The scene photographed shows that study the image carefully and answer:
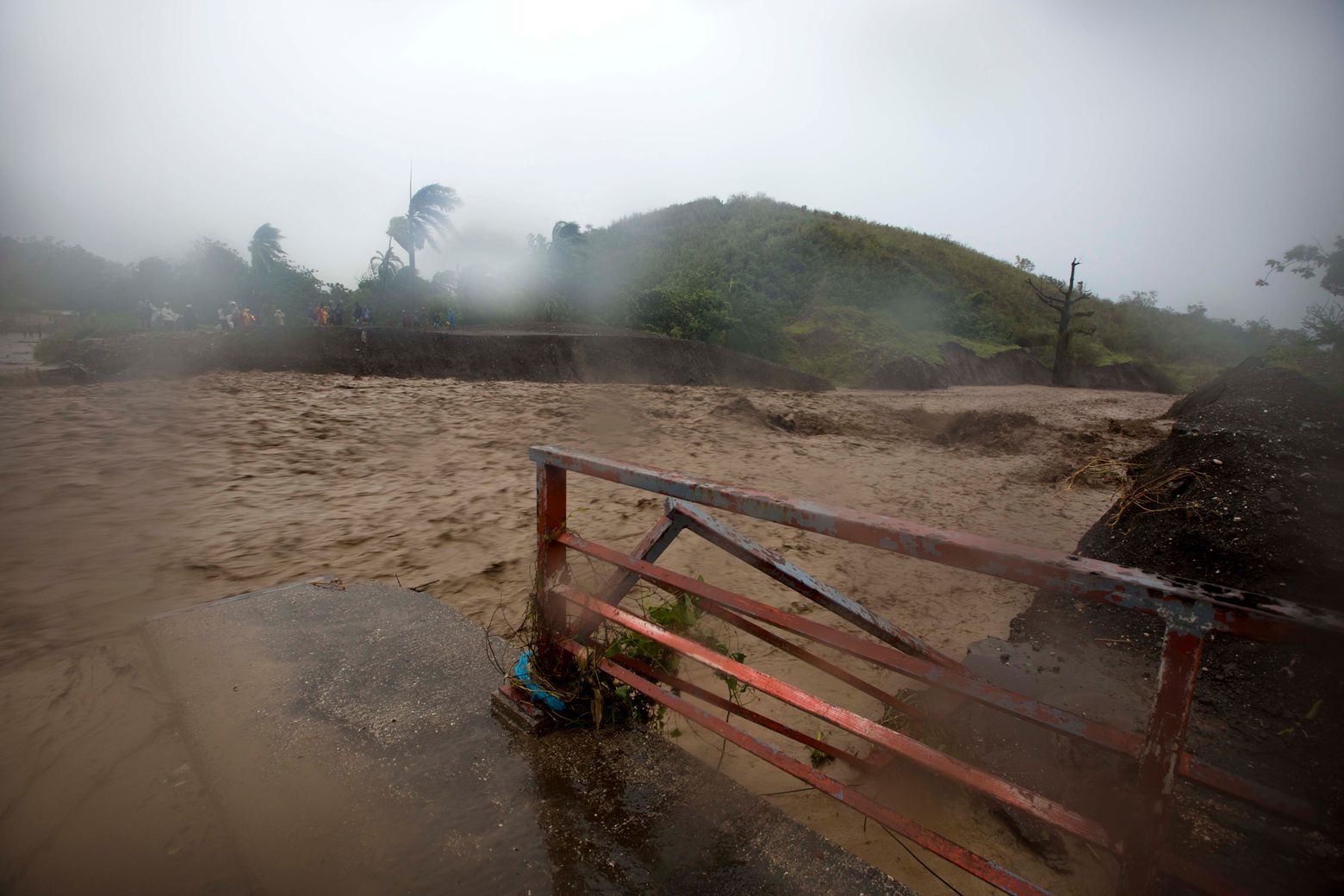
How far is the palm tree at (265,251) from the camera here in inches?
1052

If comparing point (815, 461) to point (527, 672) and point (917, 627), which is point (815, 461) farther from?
point (527, 672)

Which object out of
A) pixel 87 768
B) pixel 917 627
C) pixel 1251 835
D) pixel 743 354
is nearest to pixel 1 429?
pixel 87 768

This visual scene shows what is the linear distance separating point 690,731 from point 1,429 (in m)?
7.22

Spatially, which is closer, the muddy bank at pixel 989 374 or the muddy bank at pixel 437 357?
the muddy bank at pixel 437 357

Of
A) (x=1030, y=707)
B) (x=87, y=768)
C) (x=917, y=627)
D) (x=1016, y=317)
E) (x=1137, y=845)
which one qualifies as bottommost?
(x=917, y=627)

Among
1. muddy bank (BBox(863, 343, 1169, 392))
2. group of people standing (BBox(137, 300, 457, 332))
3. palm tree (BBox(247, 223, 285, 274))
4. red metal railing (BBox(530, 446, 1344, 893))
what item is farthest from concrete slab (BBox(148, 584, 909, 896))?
palm tree (BBox(247, 223, 285, 274))

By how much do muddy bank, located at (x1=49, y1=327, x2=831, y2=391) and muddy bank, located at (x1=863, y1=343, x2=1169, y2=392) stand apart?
3983 mm

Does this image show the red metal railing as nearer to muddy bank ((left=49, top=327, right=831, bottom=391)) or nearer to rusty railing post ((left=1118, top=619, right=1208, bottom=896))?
rusty railing post ((left=1118, top=619, right=1208, bottom=896))

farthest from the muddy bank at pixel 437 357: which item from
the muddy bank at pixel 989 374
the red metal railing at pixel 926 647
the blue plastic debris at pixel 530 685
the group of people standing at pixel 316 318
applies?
the red metal railing at pixel 926 647

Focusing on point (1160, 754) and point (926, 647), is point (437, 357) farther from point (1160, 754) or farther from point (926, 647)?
point (1160, 754)

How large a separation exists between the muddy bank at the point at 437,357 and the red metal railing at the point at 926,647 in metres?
10.9

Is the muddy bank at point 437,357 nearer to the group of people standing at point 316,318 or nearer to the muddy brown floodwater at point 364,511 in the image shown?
the muddy brown floodwater at point 364,511

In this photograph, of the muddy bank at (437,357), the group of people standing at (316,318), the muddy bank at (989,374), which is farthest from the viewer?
the muddy bank at (989,374)

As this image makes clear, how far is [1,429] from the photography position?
19.5 feet
